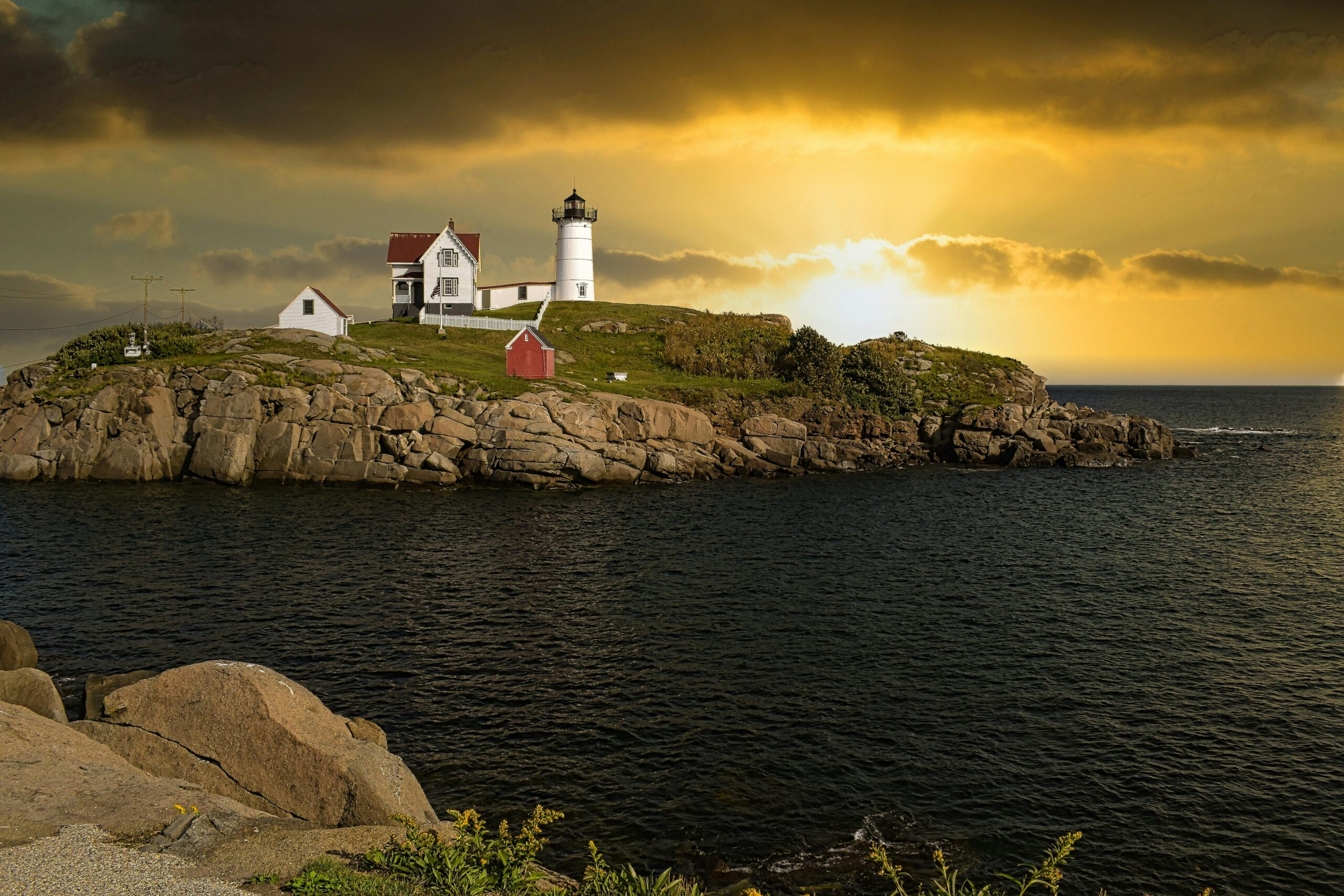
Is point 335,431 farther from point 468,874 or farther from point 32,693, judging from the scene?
point 468,874

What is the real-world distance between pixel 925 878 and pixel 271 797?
13720mm

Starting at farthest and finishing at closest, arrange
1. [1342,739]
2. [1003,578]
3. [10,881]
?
1. [1003,578]
2. [1342,739]
3. [10,881]

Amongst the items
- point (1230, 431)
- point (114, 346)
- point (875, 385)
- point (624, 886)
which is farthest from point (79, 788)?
point (1230, 431)

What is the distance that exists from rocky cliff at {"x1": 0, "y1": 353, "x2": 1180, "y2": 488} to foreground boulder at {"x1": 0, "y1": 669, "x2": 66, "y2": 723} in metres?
40.5

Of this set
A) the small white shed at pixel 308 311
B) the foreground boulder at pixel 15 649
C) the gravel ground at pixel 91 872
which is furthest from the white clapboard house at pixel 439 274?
the gravel ground at pixel 91 872

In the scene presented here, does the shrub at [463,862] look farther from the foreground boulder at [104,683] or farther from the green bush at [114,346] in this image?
the green bush at [114,346]

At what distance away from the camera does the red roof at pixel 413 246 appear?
10256 centimetres

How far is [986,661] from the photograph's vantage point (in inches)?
1138

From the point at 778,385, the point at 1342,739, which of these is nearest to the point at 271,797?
the point at 1342,739

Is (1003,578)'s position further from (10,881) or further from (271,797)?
(10,881)

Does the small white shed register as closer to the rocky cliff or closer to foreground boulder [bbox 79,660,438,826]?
the rocky cliff

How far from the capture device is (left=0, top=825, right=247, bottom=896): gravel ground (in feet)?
37.5

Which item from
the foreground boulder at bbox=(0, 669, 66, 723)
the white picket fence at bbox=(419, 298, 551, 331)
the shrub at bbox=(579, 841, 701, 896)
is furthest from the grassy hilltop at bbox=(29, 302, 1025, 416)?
the shrub at bbox=(579, 841, 701, 896)

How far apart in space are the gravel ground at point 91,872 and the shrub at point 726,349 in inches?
3027
